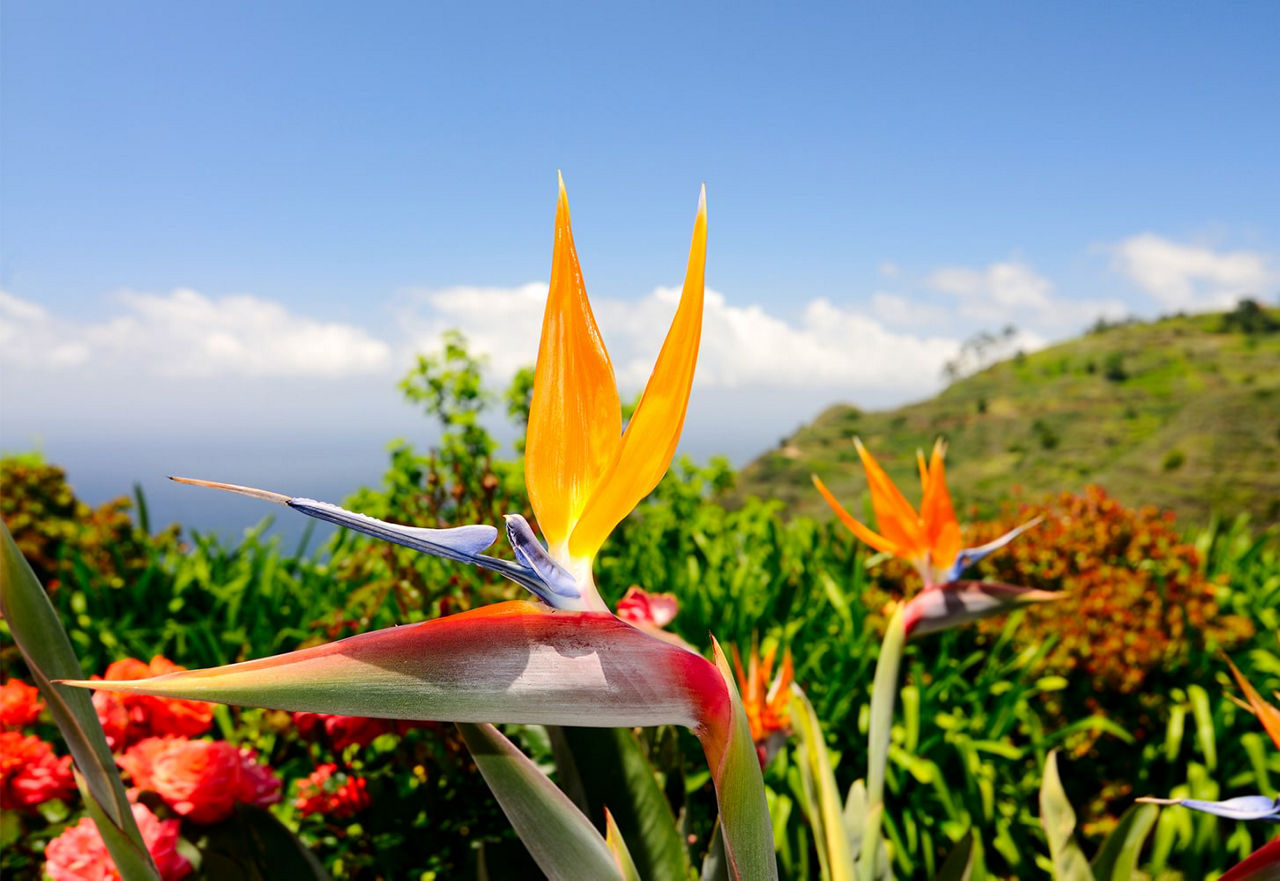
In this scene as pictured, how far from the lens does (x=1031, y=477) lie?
1758 cm

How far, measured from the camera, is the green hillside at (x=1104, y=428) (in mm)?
10445

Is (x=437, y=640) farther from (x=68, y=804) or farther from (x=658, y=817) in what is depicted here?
(x=68, y=804)

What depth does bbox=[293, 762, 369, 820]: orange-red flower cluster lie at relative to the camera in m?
1.75

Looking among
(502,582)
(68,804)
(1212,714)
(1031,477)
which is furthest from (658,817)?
(1031,477)

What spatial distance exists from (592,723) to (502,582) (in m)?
1.30

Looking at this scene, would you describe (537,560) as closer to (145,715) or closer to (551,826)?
(551,826)

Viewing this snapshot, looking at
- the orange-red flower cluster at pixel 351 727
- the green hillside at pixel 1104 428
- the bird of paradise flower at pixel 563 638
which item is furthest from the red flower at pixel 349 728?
the green hillside at pixel 1104 428

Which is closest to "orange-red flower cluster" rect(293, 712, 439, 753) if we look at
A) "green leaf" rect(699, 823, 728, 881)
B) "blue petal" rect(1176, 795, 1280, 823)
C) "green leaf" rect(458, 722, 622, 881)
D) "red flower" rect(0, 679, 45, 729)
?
"red flower" rect(0, 679, 45, 729)

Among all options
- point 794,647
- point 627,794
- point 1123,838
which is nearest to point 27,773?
point 627,794

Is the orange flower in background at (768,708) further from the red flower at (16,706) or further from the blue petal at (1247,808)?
the red flower at (16,706)

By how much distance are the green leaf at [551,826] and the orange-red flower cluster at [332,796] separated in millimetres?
1192

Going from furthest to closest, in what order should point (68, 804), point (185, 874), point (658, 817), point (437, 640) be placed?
point (68, 804) → point (185, 874) → point (658, 817) → point (437, 640)

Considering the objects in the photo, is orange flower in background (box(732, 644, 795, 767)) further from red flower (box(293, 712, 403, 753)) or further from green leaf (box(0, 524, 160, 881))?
green leaf (box(0, 524, 160, 881))

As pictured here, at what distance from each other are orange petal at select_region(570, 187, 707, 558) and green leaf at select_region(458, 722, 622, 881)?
0.22m
